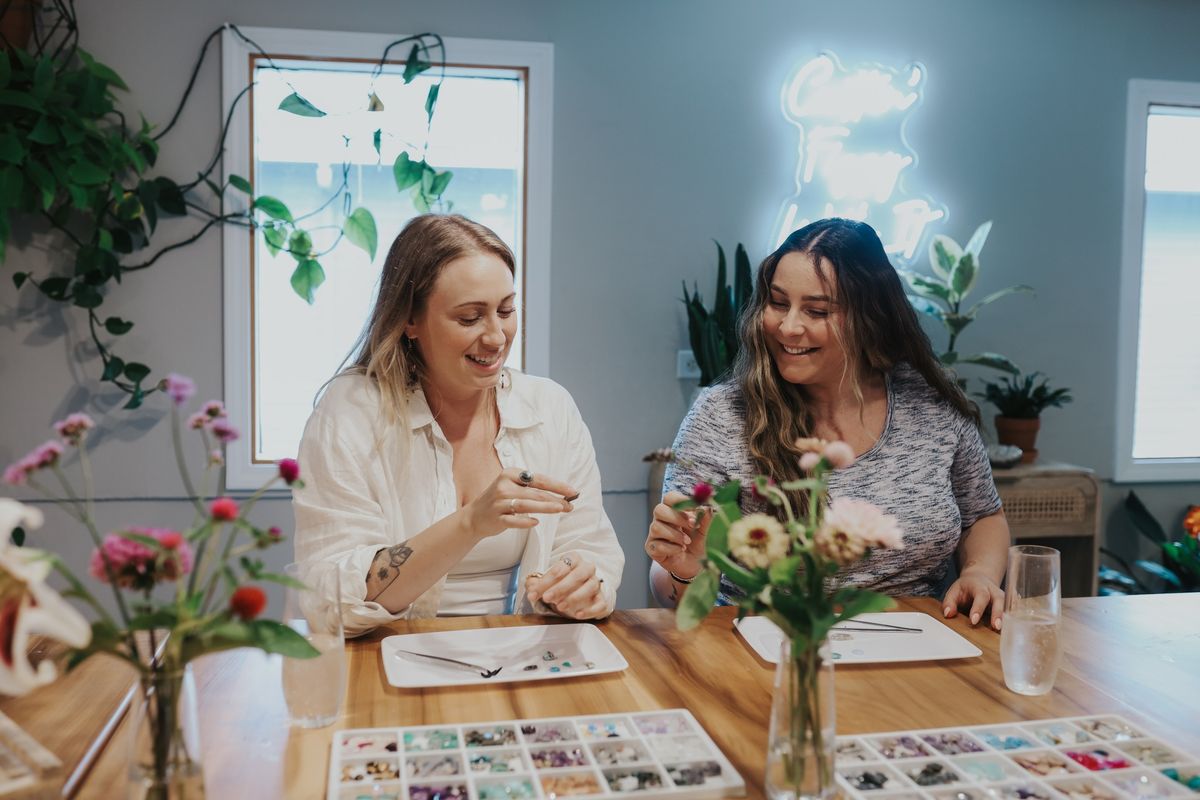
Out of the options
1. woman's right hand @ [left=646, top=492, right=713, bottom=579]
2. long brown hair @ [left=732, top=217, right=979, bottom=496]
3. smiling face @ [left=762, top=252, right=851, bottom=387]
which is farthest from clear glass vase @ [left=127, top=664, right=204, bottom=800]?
smiling face @ [left=762, top=252, right=851, bottom=387]

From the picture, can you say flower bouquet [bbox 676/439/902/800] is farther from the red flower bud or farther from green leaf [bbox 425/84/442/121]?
green leaf [bbox 425/84/442/121]

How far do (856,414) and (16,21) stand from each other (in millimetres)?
2576

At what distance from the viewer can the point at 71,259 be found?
308 centimetres

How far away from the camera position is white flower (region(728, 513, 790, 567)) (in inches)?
37.9

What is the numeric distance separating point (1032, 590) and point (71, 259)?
9.49ft

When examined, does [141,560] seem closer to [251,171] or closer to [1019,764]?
[1019,764]

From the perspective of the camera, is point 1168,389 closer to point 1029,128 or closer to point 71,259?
point 1029,128

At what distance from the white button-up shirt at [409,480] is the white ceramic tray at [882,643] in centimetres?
27

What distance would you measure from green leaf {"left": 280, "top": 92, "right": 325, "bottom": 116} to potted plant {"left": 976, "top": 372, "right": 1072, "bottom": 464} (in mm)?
2434

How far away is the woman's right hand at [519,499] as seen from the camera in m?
1.53

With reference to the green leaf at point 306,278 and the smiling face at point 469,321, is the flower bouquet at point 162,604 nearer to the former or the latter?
the smiling face at point 469,321

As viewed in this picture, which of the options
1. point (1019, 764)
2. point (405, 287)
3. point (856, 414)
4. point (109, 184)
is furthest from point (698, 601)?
point (109, 184)

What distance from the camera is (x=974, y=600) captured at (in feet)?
5.52

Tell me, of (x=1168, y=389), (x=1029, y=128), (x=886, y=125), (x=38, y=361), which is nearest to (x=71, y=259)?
(x=38, y=361)
